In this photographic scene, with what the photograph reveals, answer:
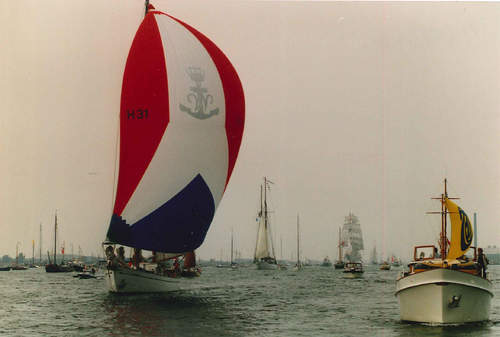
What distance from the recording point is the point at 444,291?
54.7 feet

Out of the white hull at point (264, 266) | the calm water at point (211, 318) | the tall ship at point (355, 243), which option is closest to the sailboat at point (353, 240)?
the tall ship at point (355, 243)

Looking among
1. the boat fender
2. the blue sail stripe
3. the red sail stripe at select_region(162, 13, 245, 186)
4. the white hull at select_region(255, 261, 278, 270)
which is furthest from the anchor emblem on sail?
the white hull at select_region(255, 261, 278, 270)

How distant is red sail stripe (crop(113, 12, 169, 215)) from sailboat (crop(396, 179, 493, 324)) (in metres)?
10.6

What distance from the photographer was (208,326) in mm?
18219

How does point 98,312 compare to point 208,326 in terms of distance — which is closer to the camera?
point 208,326

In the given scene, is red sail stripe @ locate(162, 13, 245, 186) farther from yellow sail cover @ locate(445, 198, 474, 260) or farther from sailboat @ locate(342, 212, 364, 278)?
sailboat @ locate(342, 212, 364, 278)

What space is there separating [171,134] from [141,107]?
1569 millimetres

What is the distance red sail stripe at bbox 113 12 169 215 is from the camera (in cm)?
2361

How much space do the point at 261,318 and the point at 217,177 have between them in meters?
6.54

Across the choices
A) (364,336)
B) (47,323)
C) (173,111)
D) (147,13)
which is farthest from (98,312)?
(147,13)

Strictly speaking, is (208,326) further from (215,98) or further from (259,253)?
(259,253)

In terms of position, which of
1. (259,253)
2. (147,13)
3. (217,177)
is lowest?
(259,253)

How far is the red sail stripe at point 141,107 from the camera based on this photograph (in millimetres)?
23609

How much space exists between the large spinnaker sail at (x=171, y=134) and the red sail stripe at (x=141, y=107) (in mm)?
37
